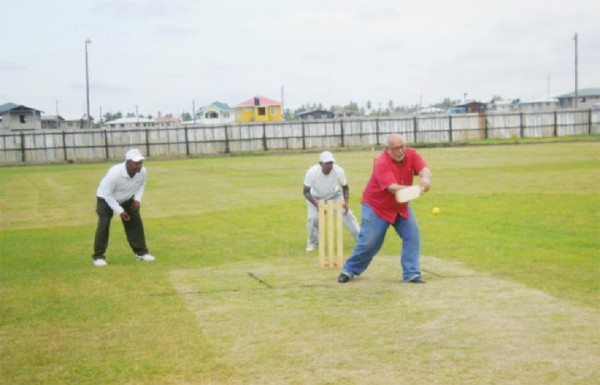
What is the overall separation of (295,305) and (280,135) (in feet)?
165

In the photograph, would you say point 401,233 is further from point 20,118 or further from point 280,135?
point 20,118

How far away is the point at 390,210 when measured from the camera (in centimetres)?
1015

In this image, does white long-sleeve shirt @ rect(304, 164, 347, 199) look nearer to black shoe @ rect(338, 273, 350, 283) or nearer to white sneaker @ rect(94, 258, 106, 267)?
black shoe @ rect(338, 273, 350, 283)

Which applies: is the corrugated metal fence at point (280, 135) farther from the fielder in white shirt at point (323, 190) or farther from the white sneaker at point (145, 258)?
the fielder in white shirt at point (323, 190)

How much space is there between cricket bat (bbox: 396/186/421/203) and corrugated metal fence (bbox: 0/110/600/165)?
4548 centimetres

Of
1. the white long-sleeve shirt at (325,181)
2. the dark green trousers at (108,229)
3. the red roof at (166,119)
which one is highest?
the red roof at (166,119)

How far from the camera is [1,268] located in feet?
41.5

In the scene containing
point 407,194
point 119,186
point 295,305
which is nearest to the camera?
point 295,305

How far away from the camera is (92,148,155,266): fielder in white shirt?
40.5 ft

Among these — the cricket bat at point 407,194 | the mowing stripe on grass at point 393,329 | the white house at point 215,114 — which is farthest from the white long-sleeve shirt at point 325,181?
the white house at point 215,114

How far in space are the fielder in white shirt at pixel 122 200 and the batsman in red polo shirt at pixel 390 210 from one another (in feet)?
13.0

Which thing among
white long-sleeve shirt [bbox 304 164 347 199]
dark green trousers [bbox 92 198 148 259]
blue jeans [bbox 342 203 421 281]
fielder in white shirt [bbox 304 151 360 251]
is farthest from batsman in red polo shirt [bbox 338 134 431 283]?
dark green trousers [bbox 92 198 148 259]

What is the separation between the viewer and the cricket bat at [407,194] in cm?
947

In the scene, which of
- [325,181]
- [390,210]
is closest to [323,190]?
[325,181]
